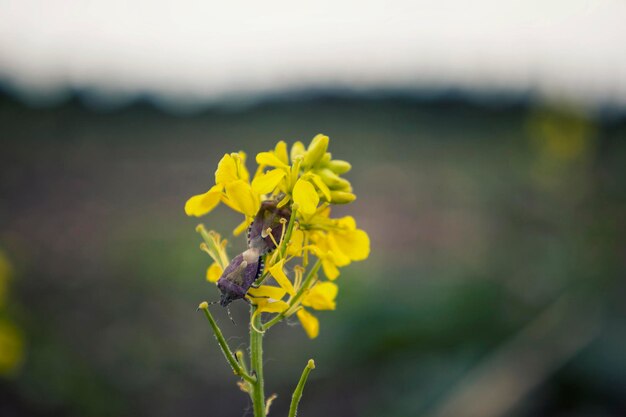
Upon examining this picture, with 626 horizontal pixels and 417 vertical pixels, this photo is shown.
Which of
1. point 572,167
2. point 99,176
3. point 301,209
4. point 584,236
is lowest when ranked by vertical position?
point 301,209

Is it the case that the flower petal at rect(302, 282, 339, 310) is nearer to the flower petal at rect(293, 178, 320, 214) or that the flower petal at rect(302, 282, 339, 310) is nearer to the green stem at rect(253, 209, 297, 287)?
the green stem at rect(253, 209, 297, 287)

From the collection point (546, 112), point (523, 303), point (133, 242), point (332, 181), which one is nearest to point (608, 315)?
point (523, 303)

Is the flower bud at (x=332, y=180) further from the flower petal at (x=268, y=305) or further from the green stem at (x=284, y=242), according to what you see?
the flower petal at (x=268, y=305)

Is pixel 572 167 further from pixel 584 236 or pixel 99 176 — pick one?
pixel 99 176

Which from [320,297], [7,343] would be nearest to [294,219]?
[320,297]

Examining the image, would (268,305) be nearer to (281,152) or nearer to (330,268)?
(330,268)

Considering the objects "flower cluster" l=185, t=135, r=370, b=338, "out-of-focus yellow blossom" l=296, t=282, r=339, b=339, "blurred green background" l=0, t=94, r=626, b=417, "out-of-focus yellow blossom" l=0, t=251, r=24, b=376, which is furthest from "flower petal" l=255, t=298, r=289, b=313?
"out-of-focus yellow blossom" l=0, t=251, r=24, b=376

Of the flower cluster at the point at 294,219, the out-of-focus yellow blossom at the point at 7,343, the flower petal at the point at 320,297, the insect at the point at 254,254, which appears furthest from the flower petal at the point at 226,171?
the out-of-focus yellow blossom at the point at 7,343
